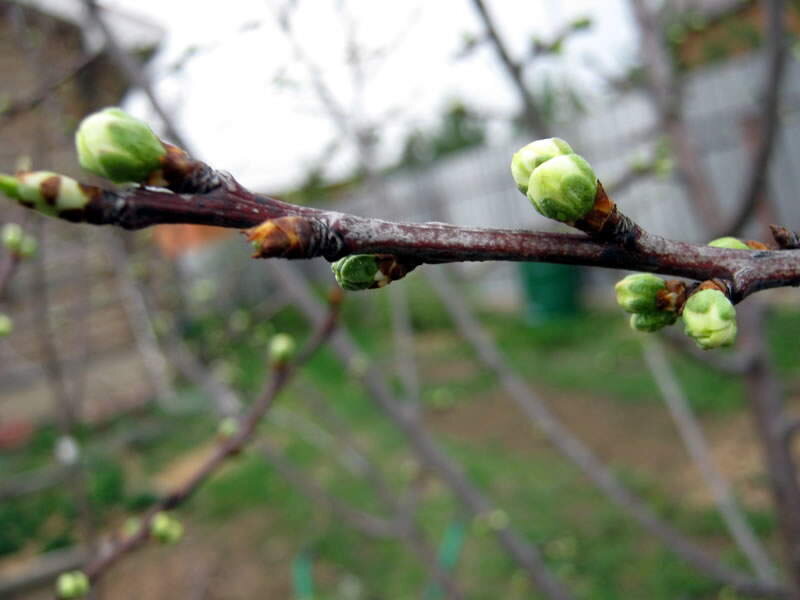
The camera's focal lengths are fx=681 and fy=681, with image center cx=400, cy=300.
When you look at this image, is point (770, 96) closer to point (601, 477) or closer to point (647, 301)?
point (601, 477)

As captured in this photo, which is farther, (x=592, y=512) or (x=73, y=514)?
(x=592, y=512)

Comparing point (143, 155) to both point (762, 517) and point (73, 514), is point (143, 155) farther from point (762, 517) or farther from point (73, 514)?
point (762, 517)

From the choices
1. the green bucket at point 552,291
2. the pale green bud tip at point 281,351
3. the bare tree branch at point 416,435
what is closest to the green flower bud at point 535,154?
the pale green bud tip at point 281,351

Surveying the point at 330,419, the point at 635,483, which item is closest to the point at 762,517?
the point at 635,483

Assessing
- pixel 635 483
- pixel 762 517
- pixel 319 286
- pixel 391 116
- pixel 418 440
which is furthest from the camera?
pixel 319 286

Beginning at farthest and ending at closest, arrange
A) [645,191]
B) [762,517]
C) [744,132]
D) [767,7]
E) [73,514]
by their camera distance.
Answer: [645,191], [744,132], [762,517], [73,514], [767,7]

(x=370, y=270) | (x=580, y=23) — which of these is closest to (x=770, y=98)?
(x=580, y=23)

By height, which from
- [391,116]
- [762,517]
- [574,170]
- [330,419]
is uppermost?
[391,116]

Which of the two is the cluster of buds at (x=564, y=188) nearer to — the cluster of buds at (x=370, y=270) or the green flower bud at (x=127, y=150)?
the cluster of buds at (x=370, y=270)
